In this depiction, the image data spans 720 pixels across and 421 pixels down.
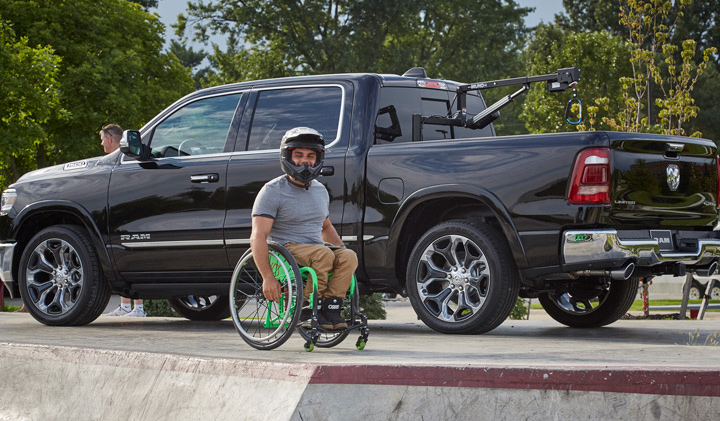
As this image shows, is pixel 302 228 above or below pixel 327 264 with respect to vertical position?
above

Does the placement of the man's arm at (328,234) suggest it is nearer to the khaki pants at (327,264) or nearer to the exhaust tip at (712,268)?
the khaki pants at (327,264)

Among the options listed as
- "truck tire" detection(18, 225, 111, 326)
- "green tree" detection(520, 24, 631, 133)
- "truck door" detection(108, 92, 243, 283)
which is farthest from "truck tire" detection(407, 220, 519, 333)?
"green tree" detection(520, 24, 631, 133)

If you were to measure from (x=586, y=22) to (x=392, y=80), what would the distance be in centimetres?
4848

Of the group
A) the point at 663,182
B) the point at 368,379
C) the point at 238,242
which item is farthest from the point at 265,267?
the point at 663,182

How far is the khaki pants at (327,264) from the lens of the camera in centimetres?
581

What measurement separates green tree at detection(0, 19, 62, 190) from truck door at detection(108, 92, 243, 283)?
1336cm

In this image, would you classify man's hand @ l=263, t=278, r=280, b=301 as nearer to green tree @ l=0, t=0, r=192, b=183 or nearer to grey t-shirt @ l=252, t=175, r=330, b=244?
grey t-shirt @ l=252, t=175, r=330, b=244

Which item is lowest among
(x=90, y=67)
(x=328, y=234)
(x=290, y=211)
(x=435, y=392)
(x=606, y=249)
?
(x=435, y=392)

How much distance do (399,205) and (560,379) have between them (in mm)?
3345

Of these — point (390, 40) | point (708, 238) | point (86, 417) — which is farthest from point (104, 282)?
point (390, 40)

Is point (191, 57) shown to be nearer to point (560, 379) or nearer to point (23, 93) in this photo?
point (23, 93)

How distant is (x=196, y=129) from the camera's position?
8.66 m

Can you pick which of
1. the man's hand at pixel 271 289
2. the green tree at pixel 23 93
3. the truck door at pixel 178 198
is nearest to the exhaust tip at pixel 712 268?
the man's hand at pixel 271 289

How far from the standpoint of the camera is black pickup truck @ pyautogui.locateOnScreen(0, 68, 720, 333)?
6.84m
